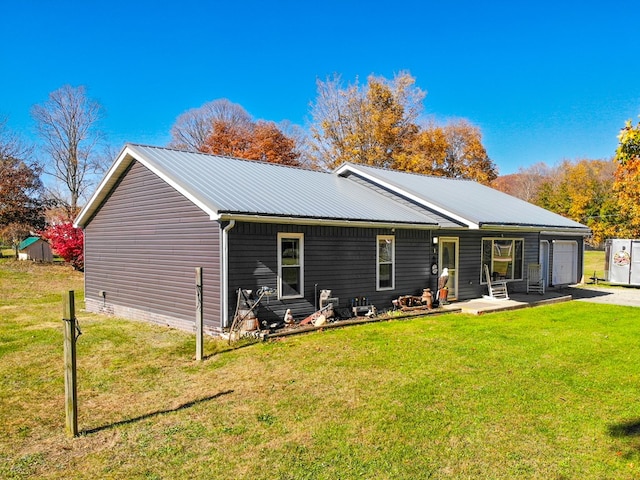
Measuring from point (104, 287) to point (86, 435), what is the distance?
32.6 ft

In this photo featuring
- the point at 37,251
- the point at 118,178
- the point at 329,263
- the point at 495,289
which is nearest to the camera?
the point at 329,263

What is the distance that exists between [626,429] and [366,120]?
28.3 m

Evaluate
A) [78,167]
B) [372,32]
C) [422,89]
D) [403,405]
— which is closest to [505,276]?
[403,405]

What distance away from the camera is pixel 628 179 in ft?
73.5

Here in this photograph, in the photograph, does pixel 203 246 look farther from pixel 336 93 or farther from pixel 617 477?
pixel 336 93

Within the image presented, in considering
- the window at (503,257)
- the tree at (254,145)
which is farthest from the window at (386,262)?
the tree at (254,145)

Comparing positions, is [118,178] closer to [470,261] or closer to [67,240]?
[470,261]

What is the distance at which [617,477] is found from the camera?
162 inches

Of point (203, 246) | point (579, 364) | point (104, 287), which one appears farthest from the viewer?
point (104, 287)

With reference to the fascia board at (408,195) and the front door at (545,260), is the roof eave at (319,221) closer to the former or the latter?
the fascia board at (408,195)

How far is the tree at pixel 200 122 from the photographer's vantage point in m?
38.4

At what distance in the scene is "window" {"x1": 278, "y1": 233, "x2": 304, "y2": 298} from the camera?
418 inches

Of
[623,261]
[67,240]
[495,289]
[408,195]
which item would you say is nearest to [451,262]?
[495,289]

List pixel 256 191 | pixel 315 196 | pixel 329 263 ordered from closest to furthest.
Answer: pixel 329 263 → pixel 256 191 → pixel 315 196
